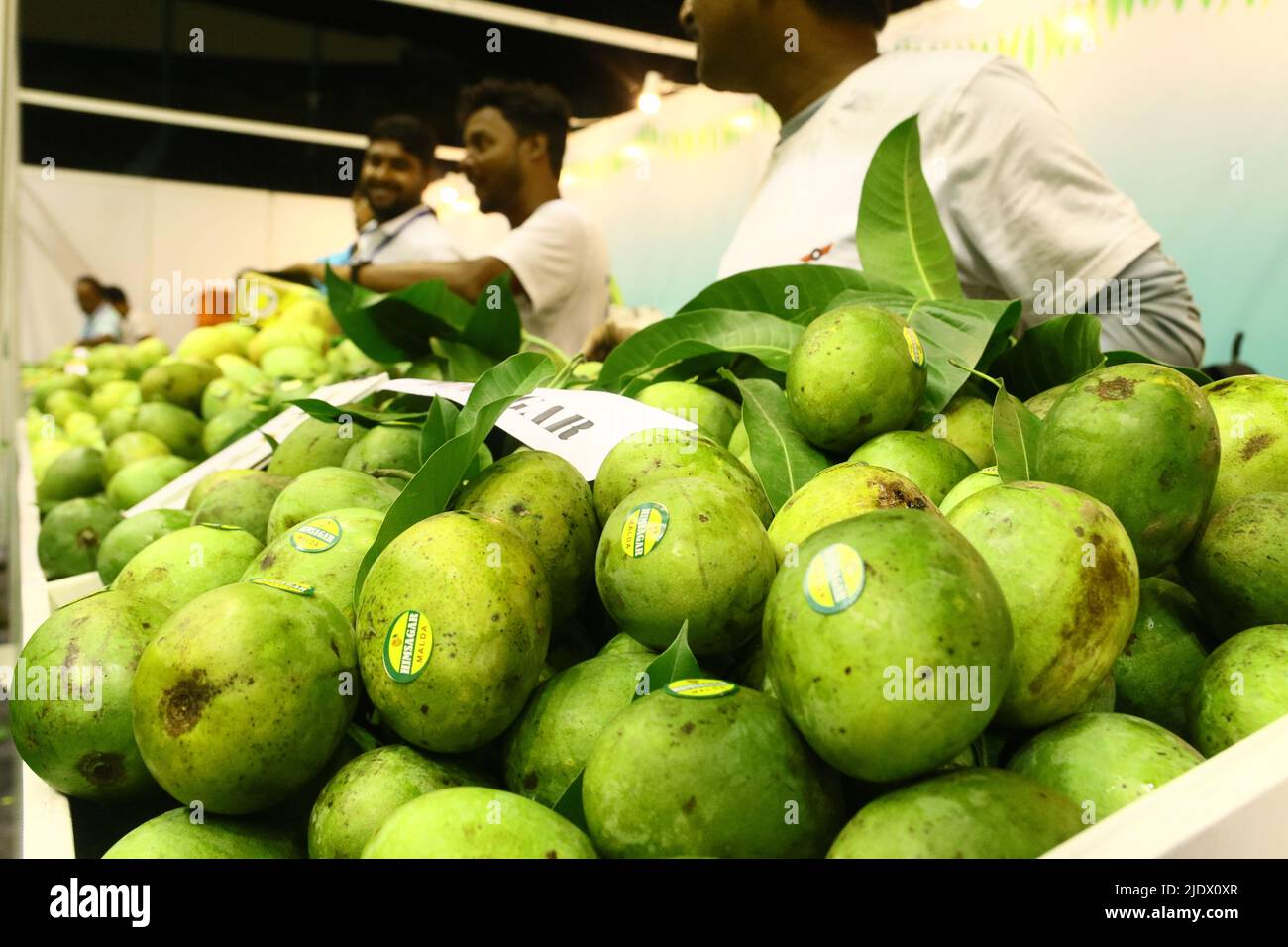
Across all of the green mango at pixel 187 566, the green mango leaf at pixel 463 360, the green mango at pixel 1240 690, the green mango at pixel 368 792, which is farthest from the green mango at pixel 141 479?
the green mango at pixel 1240 690

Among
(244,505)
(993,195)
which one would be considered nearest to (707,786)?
(244,505)

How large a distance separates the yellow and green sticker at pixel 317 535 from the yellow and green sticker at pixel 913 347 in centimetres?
60

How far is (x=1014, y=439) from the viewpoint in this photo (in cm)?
89

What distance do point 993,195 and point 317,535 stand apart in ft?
4.66

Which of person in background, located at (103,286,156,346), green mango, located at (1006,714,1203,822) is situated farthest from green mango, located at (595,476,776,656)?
person in background, located at (103,286,156,346)

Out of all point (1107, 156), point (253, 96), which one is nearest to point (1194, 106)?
point (1107, 156)

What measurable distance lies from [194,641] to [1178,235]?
417 cm

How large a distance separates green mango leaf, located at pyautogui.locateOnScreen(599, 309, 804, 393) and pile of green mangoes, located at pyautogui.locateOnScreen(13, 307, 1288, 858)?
0.73ft

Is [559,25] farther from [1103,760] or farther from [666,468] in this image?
[1103,760]

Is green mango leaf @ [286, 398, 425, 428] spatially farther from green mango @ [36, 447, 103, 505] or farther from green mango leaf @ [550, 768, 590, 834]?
green mango @ [36, 447, 103, 505]

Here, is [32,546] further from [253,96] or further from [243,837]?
[253,96]

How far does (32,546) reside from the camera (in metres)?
2.05
